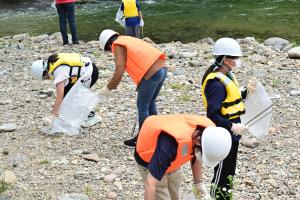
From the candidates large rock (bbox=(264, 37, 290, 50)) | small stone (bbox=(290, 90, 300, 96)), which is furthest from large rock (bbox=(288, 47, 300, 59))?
small stone (bbox=(290, 90, 300, 96))

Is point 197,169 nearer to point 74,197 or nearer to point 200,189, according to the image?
point 200,189

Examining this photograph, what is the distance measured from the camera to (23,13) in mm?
22406

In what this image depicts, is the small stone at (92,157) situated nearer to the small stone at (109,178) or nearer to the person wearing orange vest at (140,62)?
the small stone at (109,178)

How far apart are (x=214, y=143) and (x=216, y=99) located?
0.88m

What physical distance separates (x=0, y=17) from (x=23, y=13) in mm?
1202

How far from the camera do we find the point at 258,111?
15.2 ft

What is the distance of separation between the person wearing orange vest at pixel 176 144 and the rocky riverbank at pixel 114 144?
1.57 metres

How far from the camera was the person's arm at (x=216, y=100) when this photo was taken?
3951mm

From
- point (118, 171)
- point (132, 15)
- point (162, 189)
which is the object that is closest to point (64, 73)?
point (118, 171)

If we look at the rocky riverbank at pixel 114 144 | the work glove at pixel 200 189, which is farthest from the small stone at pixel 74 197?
the work glove at pixel 200 189

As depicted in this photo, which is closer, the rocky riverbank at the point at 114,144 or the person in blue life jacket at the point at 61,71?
the rocky riverbank at the point at 114,144

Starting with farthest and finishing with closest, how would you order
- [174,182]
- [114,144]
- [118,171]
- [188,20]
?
[188,20]
[114,144]
[118,171]
[174,182]

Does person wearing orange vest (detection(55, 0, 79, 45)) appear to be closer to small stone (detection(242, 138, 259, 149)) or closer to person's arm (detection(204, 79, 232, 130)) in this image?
small stone (detection(242, 138, 259, 149))

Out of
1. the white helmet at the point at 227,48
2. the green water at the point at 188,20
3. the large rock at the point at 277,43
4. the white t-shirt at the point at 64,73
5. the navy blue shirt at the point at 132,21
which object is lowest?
the green water at the point at 188,20
